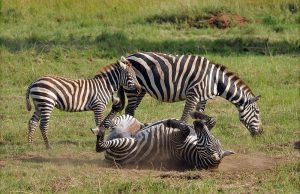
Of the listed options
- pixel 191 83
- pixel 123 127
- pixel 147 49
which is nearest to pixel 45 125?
pixel 123 127

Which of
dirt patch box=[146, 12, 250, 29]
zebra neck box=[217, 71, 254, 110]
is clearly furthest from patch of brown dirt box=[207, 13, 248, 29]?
zebra neck box=[217, 71, 254, 110]

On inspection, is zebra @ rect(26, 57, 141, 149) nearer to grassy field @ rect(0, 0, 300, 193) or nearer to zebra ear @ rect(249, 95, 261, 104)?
grassy field @ rect(0, 0, 300, 193)

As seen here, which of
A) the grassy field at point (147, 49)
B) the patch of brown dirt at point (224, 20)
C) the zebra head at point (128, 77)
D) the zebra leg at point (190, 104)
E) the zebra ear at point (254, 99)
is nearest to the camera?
the grassy field at point (147, 49)

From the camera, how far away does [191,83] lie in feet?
36.4

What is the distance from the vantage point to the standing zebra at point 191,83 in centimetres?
1105

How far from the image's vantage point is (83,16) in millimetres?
21609

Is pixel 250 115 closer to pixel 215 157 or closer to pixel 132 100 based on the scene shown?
pixel 132 100

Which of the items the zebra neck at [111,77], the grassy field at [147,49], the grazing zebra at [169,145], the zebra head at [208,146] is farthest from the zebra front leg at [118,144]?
the zebra neck at [111,77]

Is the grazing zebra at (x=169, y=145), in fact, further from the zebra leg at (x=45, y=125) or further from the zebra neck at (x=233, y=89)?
the zebra neck at (x=233, y=89)

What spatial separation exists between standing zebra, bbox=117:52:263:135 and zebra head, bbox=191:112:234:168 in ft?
7.16

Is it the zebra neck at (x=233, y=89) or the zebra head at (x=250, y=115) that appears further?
the zebra head at (x=250, y=115)

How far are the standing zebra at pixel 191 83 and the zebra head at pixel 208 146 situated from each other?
218 centimetres

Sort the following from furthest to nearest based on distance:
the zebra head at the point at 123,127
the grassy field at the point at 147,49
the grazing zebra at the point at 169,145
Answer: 1. the zebra head at the point at 123,127
2. the grazing zebra at the point at 169,145
3. the grassy field at the point at 147,49

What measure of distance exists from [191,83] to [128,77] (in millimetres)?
937
